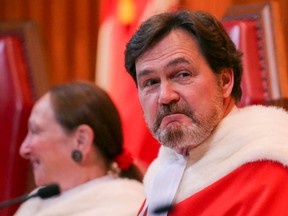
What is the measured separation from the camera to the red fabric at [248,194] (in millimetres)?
941

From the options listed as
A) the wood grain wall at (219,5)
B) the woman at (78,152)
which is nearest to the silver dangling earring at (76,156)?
the woman at (78,152)

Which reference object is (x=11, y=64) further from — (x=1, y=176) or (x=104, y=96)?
(x=104, y=96)

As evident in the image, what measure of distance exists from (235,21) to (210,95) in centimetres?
57

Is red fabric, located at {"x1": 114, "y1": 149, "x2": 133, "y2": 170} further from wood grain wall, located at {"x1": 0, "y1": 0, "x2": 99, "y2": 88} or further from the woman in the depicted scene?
wood grain wall, located at {"x1": 0, "y1": 0, "x2": 99, "y2": 88}

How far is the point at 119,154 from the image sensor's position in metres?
1.59

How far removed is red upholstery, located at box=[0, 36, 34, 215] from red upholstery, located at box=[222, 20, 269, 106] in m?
0.68

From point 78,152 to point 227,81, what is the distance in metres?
0.54

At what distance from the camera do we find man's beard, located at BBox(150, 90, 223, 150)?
41.1 inches

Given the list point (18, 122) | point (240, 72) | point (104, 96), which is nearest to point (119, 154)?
point (104, 96)

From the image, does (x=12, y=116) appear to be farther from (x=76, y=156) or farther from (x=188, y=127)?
(x=188, y=127)

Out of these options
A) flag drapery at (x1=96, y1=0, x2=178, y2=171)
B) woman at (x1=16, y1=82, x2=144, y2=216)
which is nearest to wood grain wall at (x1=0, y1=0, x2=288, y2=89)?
flag drapery at (x1=96, y1=0, x2=178, y2=171)

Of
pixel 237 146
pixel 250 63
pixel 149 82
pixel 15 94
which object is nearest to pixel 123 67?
pixel 15 94

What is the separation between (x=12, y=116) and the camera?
6.12 ft

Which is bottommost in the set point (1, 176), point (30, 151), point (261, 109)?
point (1, 176)
